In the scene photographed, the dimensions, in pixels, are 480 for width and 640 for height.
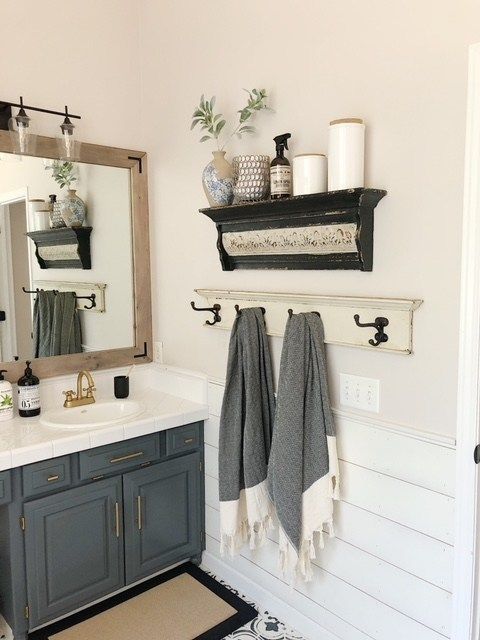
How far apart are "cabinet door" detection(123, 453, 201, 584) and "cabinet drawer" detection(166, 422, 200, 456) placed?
0.05 meters

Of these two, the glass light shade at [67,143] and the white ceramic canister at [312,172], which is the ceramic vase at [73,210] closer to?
the glass light shade at [67,143]

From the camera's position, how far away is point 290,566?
75.2 inches

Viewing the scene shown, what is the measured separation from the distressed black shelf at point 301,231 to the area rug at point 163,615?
1.47 m

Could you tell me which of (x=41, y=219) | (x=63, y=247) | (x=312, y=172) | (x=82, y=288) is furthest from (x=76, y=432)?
(x=312, y=172)

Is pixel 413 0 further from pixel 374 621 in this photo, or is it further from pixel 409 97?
pixel 374 621

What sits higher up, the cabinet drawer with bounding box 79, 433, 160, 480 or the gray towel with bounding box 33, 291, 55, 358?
the gray towel with bounding box 33, 291, 55, 358

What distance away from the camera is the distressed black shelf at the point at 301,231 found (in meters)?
1.71

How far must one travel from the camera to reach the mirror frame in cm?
251

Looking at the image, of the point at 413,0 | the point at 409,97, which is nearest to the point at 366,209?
the point at 409,97

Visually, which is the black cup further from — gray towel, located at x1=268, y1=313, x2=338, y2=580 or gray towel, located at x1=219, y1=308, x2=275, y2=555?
gray towel, located at x1=268, y1=313, x2=338, y2=580

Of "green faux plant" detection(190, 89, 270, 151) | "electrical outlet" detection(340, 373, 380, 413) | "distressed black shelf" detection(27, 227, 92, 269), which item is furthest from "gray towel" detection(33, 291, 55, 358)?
"electrical outlet" detection(340, 373, 380, 413)

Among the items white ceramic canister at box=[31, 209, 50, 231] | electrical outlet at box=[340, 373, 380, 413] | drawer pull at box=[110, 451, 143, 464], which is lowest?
drawer pull at box=[110, 451, 143, 464]

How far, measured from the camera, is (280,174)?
6.17ft

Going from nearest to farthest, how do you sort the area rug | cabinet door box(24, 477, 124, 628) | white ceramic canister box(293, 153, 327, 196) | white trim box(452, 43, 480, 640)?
white trim box(452, 43, 480, 640) → white ceramic canister box(293, 153, 327, 196) → cabinet door box(24, 477, 124, 628) → the area rug
